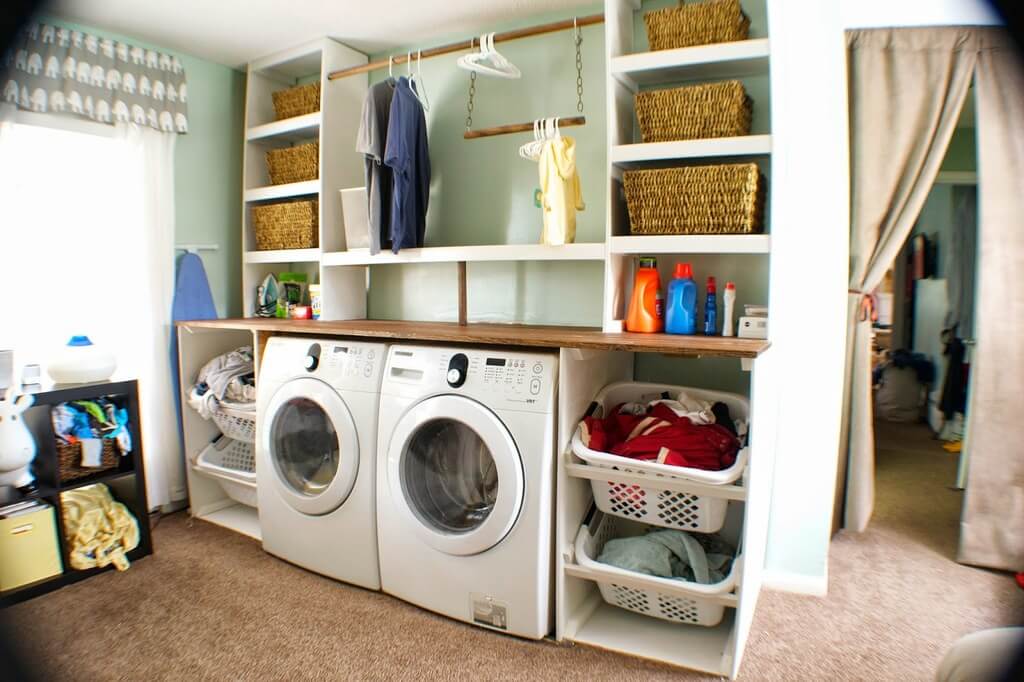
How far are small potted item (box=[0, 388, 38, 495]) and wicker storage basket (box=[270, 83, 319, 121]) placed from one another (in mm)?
1604

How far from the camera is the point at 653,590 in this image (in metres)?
1.75

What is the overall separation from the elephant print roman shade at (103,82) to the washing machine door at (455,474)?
1.85 m

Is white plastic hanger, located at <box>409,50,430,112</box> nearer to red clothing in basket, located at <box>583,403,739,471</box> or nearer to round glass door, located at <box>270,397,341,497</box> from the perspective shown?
round glass door, located at <box>270,397,341,497</box>

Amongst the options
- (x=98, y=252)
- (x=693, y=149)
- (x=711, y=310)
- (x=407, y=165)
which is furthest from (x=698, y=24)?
(x=98, y=252)

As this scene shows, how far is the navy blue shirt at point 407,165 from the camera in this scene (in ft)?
7.68

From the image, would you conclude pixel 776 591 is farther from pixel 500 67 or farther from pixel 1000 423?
pixel 500 67

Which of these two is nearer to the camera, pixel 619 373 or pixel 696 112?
pixel 696 112

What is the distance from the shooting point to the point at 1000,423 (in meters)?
2.21

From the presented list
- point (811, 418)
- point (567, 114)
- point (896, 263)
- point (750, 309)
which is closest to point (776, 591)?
point (811, 418)

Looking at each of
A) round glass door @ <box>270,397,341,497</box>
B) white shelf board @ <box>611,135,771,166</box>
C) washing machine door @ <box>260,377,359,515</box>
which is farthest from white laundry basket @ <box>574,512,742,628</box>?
white shelf board @ <box>611,135,771,166</box>

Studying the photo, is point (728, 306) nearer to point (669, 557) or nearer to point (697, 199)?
point (697, 199)

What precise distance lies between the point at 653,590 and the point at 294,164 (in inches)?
92.5

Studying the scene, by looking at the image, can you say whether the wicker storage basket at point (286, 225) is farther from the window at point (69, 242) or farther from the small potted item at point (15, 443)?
the small potted item at point (15, 443)

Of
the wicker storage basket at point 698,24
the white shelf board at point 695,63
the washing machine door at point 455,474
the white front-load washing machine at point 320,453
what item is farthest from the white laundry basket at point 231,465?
the wicker storage basket at point 698,24
